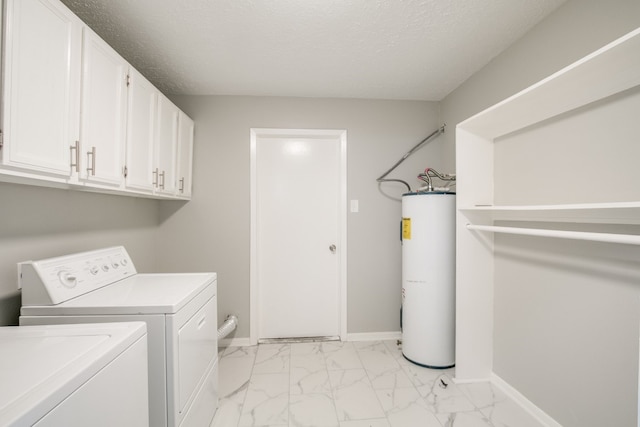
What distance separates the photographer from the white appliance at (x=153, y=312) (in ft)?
3.49

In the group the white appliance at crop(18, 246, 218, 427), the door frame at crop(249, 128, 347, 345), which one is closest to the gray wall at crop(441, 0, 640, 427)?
the door frame at crop(249, 128, 347, 345)

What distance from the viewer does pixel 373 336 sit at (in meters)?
2.48

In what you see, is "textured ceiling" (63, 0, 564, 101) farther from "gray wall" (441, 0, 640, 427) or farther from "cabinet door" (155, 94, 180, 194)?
"cabinet door" (155, 94, 180, 194)

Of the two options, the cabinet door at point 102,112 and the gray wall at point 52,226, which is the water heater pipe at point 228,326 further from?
the cabinet door at point 102,112

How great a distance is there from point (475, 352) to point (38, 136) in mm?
2673

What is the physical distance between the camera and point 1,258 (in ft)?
3.61

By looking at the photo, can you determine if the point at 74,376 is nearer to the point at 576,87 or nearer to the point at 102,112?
the point at 102,112

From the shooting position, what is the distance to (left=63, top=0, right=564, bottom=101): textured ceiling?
1.38 meters

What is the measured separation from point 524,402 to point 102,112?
115 inches

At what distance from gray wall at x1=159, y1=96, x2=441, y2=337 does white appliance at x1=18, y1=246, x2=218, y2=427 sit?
952mm

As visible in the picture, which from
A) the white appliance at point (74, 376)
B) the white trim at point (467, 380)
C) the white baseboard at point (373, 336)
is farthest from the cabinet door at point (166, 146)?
the white trim at point (467, 380)

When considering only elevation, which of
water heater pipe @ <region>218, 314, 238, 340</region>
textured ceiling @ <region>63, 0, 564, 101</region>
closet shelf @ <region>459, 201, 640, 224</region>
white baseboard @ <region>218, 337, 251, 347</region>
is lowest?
white baseboard @ <region>218, 337, 251, 347</region>

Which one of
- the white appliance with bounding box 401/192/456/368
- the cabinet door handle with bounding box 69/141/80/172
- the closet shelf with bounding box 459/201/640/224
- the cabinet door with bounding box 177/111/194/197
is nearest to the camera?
the closet shelf with bounding box 459/201/640/224

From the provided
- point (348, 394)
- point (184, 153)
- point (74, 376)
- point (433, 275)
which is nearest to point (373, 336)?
point (348, 394)
